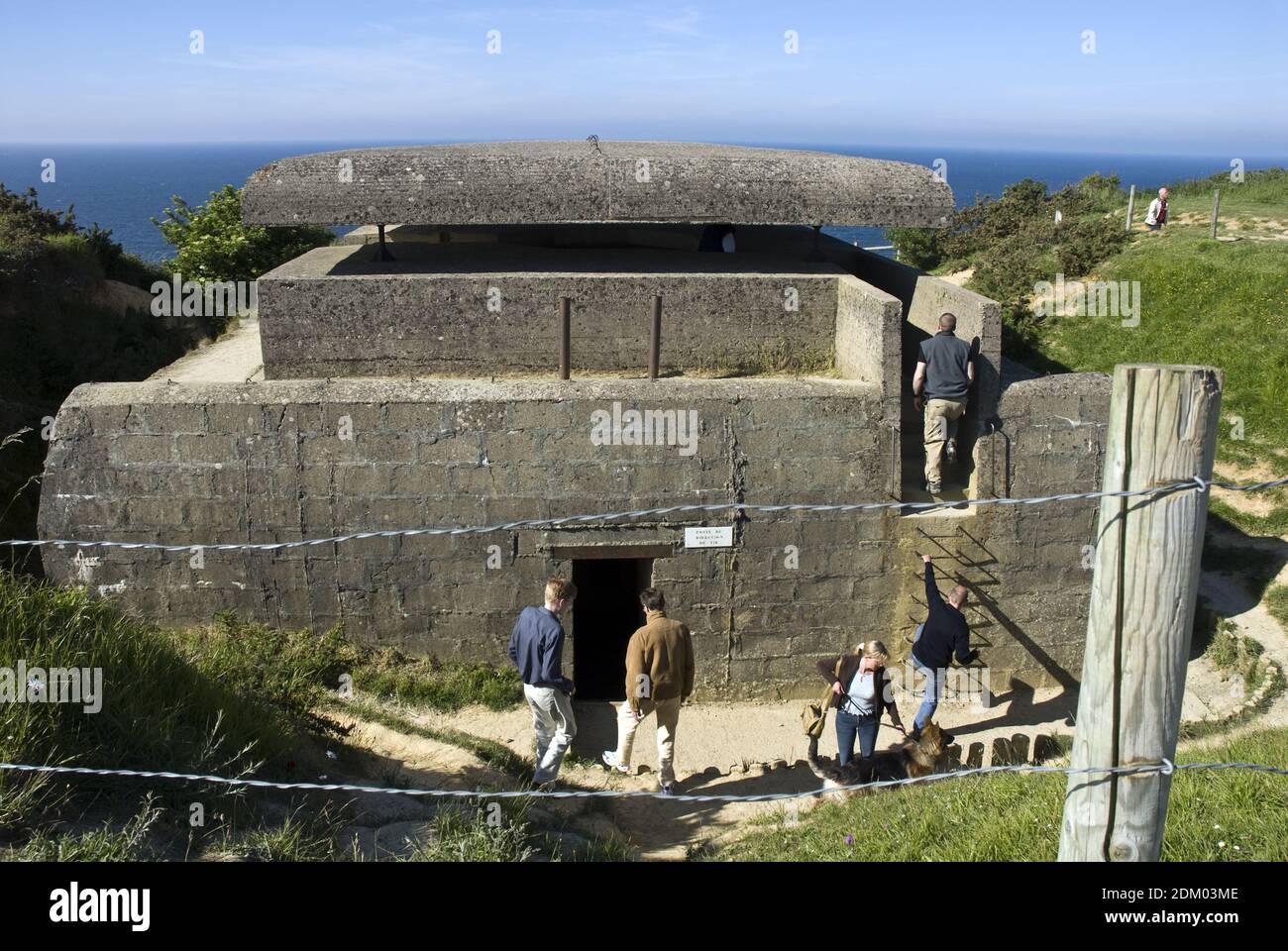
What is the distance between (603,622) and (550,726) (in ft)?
12.8

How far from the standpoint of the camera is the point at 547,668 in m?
6.62

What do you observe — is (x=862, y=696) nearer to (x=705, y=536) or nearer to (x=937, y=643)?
(x=937, y=643)

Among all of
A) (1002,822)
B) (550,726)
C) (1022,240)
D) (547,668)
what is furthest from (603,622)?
(1022,240)

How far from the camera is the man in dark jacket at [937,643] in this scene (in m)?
7.75

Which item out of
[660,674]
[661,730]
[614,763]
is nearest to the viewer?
[660,674]

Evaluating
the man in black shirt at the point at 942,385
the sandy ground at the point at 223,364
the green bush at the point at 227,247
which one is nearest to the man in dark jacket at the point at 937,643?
the man in black shirt at the point at 942,385

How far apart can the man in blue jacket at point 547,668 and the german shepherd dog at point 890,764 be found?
1.85m

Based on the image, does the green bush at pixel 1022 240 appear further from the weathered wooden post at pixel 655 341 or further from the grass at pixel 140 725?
the grass at pixel 140 725

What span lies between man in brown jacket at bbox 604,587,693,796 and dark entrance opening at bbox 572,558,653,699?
221 centimetres

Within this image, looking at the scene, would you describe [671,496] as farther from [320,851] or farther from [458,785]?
[320,851]

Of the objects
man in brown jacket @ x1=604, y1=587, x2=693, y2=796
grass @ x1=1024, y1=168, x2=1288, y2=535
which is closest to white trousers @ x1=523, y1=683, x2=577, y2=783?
man in brown jacket @ x1=604, y1=587, x2=693, y2=796

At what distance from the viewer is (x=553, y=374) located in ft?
30.3
